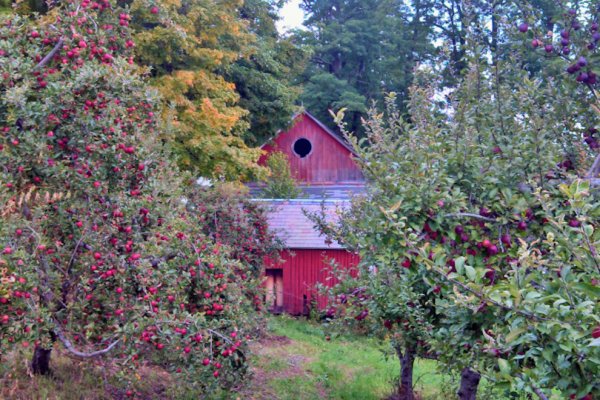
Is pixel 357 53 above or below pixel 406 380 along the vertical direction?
above

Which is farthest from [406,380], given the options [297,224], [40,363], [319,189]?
[319,189]

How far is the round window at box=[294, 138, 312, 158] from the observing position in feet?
84.9

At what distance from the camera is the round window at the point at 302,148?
25.9 metres

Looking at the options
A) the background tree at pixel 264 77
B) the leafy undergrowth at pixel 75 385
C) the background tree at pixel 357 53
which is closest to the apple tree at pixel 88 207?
the leafy undergrowth at pixel 75 385

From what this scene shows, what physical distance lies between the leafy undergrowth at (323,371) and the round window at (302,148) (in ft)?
45.8

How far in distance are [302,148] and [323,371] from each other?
1745cm

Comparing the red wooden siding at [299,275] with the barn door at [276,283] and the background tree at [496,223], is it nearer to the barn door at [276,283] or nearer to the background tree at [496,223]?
the barn door at [276,283]

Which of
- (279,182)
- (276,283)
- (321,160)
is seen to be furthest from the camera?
(321,160)

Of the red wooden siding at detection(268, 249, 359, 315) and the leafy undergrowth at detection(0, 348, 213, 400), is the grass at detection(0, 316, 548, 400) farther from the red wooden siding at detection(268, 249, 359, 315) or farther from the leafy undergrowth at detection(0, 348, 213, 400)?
the red wooden siding at detection(268, 249, 359, 315)

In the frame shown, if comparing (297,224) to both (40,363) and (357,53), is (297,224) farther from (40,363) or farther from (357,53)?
(357,53)

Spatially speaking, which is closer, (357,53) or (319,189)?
(319,189)

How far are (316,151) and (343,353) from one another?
1560 cm

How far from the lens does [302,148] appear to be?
26.1m

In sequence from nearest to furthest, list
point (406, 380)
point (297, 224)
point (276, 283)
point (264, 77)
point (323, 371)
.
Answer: point (406, 380)
point (323, 371)
point (276, 283)
point (297, 224)
point (264, 77)
